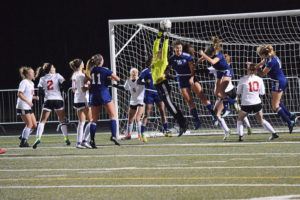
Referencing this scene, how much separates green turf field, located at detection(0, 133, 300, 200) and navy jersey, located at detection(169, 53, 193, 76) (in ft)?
5.63

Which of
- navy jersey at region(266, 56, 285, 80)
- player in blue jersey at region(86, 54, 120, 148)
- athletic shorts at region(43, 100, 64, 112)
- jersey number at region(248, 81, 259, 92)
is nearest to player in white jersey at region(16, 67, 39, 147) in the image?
athletic shorts at region(43, 100, 64, 112)

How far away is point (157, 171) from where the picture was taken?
8242mm

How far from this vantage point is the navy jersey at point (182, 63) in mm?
13320

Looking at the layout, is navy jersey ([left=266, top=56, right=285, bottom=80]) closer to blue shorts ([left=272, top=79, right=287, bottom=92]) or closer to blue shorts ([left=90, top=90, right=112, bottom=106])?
blue shorts ([left=272, top=79, right=287, bottom=92])

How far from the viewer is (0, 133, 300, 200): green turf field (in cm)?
648

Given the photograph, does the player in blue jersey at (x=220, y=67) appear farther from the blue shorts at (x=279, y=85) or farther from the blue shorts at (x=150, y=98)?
the blue shorts at (x=150, y=98)

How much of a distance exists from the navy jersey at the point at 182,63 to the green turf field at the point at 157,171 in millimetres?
1717

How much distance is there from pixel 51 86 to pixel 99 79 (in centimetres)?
162

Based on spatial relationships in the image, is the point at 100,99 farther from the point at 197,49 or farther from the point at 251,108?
the point at 197,49

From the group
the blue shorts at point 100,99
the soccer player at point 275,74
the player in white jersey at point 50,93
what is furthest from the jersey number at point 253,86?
the player in white jersey at point 50,93

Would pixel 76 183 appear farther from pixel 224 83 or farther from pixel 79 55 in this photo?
pixel 79 55

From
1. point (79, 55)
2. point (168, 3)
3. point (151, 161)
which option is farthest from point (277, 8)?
point (151, 161)

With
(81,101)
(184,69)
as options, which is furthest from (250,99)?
(81,101)

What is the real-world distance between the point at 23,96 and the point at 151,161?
462 cm
